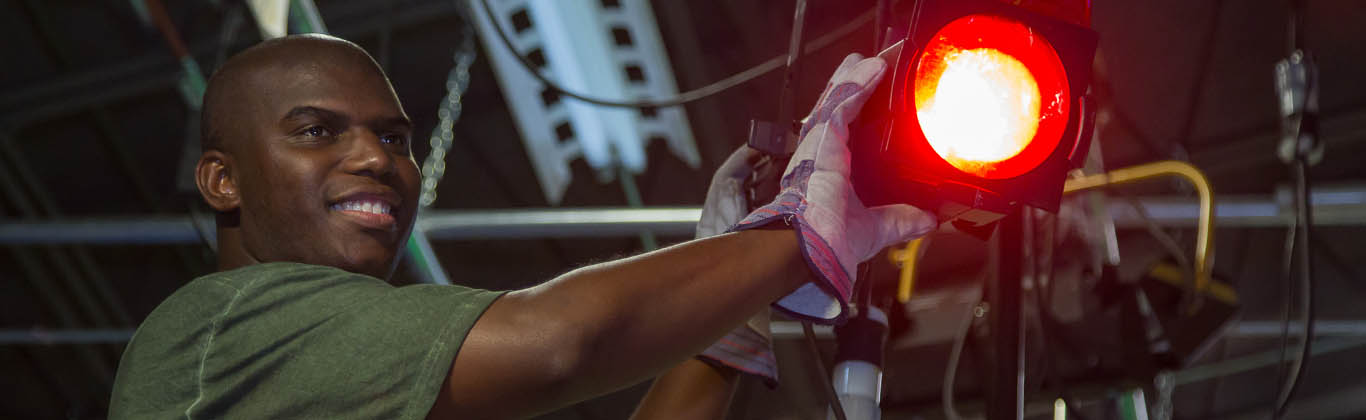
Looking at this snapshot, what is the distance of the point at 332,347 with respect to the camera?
36.4 inches

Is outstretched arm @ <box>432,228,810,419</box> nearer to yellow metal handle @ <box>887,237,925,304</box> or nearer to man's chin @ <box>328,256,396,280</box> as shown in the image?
man's chin @ <box>328,256,396,280</box>

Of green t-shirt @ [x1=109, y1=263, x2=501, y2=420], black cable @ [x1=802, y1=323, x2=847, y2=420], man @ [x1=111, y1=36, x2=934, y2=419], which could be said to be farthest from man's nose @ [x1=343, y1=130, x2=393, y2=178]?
black cable @ [x1=802, y1=323, x2=847, y2=420]

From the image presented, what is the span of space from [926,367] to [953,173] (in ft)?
6.87

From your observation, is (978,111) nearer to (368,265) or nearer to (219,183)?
(368,265)

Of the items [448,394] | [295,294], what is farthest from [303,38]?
[448,394]

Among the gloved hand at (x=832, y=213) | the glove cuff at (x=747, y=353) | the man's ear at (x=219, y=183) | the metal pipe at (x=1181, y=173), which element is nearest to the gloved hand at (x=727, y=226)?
the glove cuff at (x=747, y=353)

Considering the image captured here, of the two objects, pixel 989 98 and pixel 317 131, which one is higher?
pixel 317 131

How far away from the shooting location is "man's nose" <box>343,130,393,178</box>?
1117 millimetres

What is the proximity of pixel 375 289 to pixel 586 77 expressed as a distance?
242 centimetres

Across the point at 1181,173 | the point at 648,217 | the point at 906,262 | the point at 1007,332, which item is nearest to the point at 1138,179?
the point at 1181,173

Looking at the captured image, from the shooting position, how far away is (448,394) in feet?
2.91

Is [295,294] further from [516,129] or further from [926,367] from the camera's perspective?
[516,129]

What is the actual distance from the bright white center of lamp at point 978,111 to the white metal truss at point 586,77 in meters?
2.33

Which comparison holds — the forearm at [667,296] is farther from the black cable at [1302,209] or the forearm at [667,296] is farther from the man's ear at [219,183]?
the black cable at [1302,209]
